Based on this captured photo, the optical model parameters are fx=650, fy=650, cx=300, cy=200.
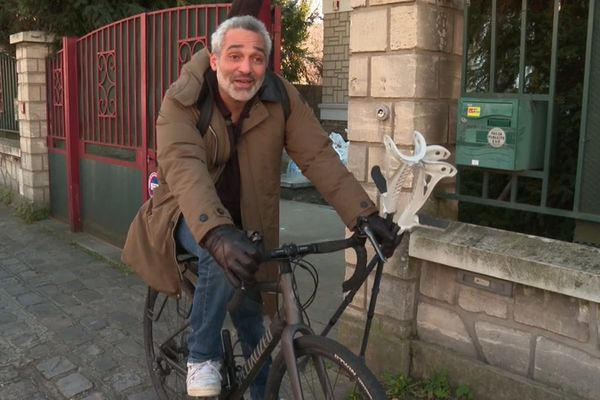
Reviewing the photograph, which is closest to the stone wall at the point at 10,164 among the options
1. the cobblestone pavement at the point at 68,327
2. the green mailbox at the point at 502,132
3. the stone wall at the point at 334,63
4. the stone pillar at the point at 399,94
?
the cobblestone pavement at the point at 68,327

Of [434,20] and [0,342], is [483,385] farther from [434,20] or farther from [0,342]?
[0,342]

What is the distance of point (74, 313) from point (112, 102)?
2436mm

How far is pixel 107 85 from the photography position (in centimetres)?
656

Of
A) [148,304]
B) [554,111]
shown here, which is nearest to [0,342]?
[148,304]

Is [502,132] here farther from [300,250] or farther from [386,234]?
[300,250]

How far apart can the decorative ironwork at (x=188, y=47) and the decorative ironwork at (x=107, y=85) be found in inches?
50.9

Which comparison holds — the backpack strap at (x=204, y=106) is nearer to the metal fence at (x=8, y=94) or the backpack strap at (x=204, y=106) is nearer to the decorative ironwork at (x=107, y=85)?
the decorative ironwork at (x=107, y=85)

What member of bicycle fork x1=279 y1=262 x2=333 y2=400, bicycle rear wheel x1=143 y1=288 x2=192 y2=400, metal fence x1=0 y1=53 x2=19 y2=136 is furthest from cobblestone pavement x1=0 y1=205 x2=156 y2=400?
metal fence x1=0 y1=53 x2=19 y2=136

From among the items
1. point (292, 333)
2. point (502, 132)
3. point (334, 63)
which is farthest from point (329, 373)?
point (334, 63)

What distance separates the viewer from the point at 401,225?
2.27 metres

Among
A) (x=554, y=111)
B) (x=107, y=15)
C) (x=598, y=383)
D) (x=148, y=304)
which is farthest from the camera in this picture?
(x=107, y=15)

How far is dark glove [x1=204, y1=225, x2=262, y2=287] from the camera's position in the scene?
204 cm

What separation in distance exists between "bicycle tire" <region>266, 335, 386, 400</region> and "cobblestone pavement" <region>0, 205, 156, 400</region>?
4.75 feet

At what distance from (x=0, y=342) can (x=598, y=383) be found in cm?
363
